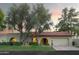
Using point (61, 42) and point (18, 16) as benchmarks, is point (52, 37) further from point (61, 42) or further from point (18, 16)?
point (18, 16)

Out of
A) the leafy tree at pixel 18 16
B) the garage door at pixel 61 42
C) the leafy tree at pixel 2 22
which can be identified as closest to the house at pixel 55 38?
the garage door at pixel 61 42

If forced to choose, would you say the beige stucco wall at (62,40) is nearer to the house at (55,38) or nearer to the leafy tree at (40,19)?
the house at (55,38)

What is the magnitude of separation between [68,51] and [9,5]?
819mm

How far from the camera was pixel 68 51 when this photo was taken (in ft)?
6.33

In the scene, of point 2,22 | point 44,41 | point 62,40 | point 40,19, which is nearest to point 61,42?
point 62,40

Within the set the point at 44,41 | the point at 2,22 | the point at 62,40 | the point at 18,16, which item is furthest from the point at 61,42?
the point at 2,22

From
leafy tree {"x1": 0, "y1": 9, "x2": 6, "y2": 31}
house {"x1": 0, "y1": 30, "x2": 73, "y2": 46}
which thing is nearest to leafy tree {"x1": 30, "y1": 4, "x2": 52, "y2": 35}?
house {"x1": 0, "y1": 30, "x2": 73, "y2": 46}

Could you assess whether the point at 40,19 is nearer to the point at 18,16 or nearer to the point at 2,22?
the point at 18,16

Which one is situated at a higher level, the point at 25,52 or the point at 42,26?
the point at 42,26

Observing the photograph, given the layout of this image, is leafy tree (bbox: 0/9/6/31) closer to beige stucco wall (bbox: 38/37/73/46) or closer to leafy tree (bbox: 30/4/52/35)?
leafy tree (bbox: 30/4/52/35)

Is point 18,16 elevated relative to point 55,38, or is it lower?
elevated
